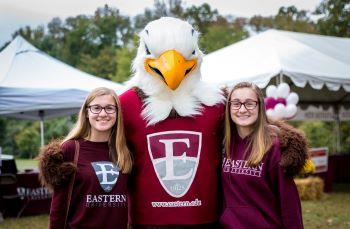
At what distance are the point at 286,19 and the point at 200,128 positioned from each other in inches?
977

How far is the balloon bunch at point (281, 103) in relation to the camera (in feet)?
24.5

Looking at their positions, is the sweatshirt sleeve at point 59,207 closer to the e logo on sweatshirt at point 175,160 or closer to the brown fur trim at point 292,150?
the e logo on sweatshirt at point 175,160

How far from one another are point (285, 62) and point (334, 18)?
9023 mm

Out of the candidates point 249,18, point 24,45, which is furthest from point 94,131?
point 249,18

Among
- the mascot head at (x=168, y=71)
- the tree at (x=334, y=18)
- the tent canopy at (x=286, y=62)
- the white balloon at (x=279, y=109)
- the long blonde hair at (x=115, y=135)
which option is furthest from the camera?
the tree at (x=334, y=18)

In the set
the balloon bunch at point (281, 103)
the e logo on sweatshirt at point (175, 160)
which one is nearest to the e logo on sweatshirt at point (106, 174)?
the e logo on sweatshirt at point (175, 160)

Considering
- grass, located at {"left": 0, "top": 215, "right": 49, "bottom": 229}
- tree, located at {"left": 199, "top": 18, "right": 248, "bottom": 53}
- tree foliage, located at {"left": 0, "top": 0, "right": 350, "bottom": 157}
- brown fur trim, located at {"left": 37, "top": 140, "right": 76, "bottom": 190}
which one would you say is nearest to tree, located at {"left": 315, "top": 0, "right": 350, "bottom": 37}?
tree foliage, located at {"left": 0, "top": 0, "right": 350, "bottom": 157}

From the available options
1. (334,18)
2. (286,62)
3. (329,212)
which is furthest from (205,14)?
(329,212)

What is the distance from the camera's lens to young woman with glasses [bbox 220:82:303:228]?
2.48 metres

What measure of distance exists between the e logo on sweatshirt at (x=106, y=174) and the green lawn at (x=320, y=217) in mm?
4209

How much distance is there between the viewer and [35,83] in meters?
8.17

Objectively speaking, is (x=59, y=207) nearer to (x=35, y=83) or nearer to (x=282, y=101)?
(x=282, y=101)

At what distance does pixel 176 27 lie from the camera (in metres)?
2.95

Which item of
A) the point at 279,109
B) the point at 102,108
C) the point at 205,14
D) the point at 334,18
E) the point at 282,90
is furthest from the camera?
the point at 205,14
